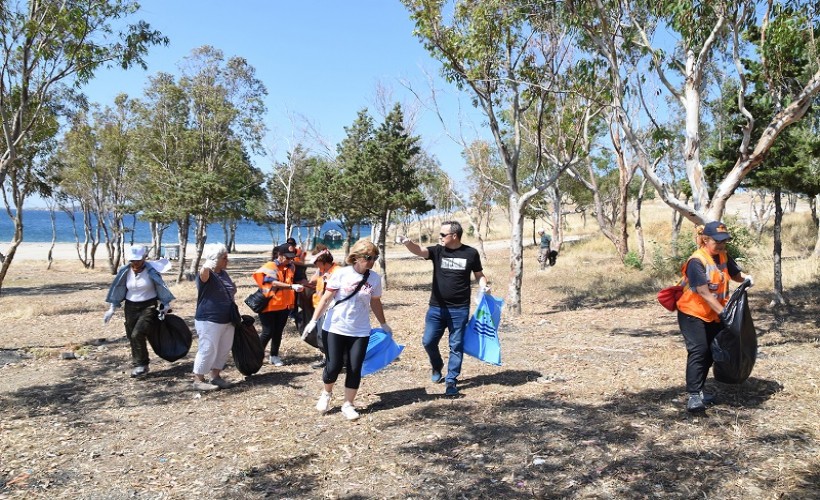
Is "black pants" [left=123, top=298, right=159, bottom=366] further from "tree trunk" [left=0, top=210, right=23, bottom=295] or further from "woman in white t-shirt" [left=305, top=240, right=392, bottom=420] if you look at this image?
"tree trunk" [left=0, top=210, right=23, bottom=295]

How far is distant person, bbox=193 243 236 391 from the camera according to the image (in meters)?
6.14

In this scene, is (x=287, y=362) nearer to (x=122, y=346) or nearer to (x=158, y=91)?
(x=122, y=346)

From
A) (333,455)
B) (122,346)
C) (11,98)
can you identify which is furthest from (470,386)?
(11,98)

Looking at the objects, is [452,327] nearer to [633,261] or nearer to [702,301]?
[702,301]

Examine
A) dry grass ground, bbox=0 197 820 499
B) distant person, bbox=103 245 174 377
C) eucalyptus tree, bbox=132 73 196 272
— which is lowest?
dry grass ground, bbox=0 197 820 499

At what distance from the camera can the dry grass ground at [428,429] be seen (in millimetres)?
4016

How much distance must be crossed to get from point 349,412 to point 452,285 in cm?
163

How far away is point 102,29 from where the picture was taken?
32.1 ft

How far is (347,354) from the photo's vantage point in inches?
214

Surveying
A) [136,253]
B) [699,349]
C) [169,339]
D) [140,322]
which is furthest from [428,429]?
[136,253]

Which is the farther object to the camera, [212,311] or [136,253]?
[136,253]

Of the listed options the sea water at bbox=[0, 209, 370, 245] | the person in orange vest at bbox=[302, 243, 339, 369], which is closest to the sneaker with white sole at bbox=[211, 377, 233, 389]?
the person in orange vest at bbox=[302, 243, 339, 369]

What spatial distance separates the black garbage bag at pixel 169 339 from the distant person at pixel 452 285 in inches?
124

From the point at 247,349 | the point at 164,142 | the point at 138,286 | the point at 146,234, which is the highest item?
the point at 164,142
